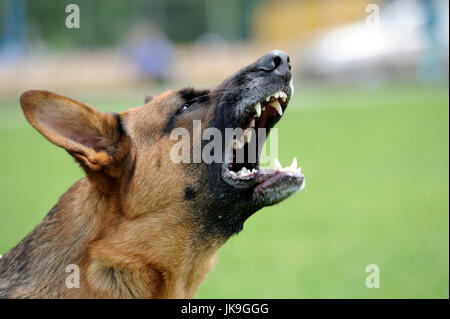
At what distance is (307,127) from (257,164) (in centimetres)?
1146

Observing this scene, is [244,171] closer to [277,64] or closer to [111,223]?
[277,64]

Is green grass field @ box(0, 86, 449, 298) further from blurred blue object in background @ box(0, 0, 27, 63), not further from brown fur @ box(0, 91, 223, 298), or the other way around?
blurred blue object in background @ box(0, 0, 27, 63)

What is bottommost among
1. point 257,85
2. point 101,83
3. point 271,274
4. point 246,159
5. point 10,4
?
point 271,274

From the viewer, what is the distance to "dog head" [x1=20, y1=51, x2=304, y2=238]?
139 inches

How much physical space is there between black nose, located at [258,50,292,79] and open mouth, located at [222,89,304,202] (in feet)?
0.41

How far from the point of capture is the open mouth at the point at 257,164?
140 inches

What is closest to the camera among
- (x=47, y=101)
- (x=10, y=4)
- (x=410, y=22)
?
(x=47, y=101)

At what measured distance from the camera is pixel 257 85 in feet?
11.9

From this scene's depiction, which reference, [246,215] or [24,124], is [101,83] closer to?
[24,124]

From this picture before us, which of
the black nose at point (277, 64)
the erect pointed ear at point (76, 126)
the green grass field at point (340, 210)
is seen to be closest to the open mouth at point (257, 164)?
the black nose at point (277, 64)

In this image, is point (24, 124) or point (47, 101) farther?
point (24, 124)

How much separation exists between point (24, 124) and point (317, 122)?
1017 centimetres

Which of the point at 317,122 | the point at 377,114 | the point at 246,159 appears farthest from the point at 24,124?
the point at 246,159

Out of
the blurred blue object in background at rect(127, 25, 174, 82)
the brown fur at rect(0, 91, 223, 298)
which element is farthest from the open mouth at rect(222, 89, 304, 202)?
the blurred blue object in background at rect(127, 25, 174, 82)
